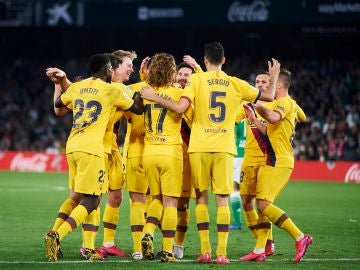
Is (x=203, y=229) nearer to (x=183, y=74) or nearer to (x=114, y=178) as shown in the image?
(x=114, y=178)

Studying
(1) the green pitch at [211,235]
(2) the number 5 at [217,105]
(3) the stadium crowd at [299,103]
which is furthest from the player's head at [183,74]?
(3) the stadium crowd at [299,103]

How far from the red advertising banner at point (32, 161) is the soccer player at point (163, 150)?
863 inches

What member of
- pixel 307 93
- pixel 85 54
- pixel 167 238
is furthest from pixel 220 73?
pixel 85 54

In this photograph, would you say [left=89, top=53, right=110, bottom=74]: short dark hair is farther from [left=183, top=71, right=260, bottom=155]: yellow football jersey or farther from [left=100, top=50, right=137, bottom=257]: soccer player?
[left=183, top=71, right=260, bottom=155]: yellow football jersey

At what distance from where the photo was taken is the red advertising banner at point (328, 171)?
1045 inches

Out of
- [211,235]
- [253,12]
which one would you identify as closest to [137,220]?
[211,235]

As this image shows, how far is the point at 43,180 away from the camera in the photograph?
2586 centimetres

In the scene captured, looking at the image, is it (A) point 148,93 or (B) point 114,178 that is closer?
(A) point 148,93

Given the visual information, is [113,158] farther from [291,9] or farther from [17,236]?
[291,9]

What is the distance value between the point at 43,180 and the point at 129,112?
16.5 m

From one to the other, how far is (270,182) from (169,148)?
4.31 feet

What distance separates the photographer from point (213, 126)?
9.21m

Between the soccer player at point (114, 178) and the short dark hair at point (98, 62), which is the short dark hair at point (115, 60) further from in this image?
the short dark hair at point (98, 62)

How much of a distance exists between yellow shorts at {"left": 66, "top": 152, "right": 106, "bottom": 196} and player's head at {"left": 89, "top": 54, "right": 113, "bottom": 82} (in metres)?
0.96
